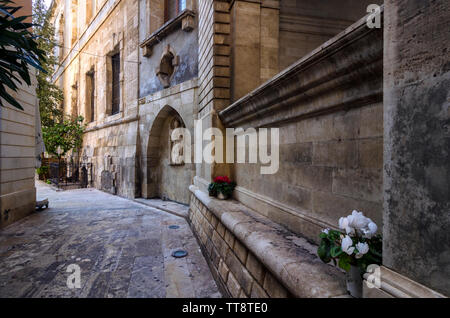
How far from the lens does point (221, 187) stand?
Result: 4.25 metres

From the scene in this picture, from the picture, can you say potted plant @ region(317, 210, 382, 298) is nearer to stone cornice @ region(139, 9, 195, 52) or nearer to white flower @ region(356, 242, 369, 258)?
white flower @ region(356, 242, 369, 258)

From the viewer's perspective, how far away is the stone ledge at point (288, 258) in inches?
55.8

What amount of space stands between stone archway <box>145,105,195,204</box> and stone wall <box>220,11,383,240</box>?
5867 millimetres

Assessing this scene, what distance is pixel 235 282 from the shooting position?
2.52m

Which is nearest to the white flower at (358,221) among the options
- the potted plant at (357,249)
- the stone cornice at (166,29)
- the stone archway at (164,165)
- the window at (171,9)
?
the potted plant at (357,249)

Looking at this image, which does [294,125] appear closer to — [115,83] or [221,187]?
[221,187]

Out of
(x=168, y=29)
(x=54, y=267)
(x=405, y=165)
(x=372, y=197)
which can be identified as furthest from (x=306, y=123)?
(x=168, y=29)

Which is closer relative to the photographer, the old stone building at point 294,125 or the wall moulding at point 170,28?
the old stone building at point 294,125

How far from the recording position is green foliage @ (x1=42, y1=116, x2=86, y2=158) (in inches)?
559

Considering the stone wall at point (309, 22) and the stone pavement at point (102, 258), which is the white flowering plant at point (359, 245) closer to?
the stone pavement at point (102, 258)

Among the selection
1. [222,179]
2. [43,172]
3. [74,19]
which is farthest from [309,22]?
[74,19]

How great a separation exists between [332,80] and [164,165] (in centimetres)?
826

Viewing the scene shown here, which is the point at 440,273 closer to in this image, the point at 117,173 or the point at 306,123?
the point at 306,123

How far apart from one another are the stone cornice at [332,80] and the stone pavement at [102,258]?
228cm
